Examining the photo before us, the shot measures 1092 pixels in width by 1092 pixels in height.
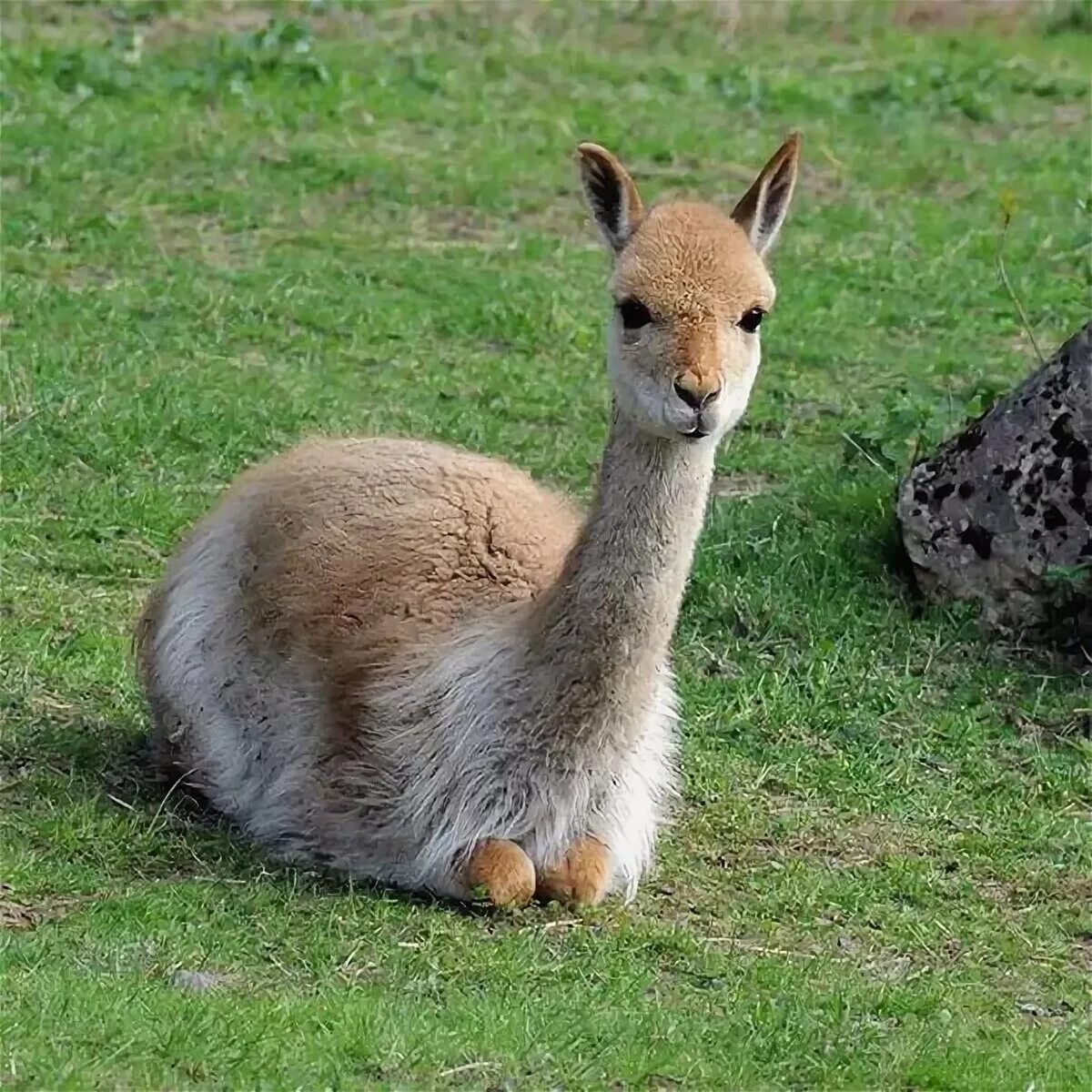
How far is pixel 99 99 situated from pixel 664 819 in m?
7.09

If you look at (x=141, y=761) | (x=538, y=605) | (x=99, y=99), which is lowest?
(x=99, y=99)

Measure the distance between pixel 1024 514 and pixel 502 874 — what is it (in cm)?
241

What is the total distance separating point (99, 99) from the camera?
38.5 feet

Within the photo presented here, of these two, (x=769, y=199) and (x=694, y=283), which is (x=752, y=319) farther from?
(x=769, y=199)

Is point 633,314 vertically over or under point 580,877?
over

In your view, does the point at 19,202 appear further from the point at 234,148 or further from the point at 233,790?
the point at 233,790

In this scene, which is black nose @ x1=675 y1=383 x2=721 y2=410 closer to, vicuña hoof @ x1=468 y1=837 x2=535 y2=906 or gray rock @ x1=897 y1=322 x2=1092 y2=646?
vicuña hoof @ x1=468 y1=837 x2=535 y2=906

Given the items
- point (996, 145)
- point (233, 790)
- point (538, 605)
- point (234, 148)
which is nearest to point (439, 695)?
point (538, 605)

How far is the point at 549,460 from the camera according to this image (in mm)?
8172

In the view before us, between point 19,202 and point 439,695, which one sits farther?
point 19,202

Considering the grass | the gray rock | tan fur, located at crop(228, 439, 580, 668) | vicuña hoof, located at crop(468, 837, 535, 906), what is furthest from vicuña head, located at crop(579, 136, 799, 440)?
the gray rock

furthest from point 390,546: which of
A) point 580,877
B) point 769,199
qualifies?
point 769,199

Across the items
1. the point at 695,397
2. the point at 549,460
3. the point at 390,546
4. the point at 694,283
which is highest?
the point at 694,283

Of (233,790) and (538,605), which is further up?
(538,605)
